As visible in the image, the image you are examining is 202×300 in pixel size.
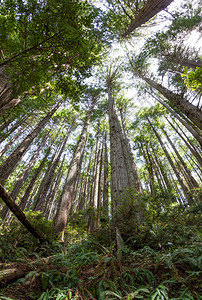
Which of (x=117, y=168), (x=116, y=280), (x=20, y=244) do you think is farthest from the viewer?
(x=117, y=168)

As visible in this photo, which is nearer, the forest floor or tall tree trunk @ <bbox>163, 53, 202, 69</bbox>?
the forest floor

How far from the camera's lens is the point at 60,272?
1.86 metres

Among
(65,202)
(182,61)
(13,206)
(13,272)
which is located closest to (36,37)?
(13,206)

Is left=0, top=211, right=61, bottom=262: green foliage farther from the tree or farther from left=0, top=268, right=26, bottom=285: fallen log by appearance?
the tree

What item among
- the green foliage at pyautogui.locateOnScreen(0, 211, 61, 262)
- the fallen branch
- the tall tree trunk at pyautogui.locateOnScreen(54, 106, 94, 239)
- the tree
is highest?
the tree

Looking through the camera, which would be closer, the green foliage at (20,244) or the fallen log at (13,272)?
the fallen log at (13,272)

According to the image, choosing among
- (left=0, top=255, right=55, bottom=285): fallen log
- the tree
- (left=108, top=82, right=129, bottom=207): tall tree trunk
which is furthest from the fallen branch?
the tree

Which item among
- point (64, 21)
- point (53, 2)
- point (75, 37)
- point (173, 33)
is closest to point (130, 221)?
point (75, 37)

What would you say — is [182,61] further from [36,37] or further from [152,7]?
[36,37]

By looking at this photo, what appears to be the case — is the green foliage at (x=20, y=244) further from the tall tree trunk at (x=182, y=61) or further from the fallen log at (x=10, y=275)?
the tall tree trunk at (x=182, y=61)

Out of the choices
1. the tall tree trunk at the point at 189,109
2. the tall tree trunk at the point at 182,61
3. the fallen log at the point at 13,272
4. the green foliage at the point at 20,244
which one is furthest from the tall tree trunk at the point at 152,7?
the green foliage at the point at 20,244

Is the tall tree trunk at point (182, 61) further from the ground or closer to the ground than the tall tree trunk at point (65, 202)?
further from the ground

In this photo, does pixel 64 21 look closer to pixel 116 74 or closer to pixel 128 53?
pixel 116 74

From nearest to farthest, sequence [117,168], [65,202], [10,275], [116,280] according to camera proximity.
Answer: [116,280] < [10,275] < [65,202] < [117,168]
